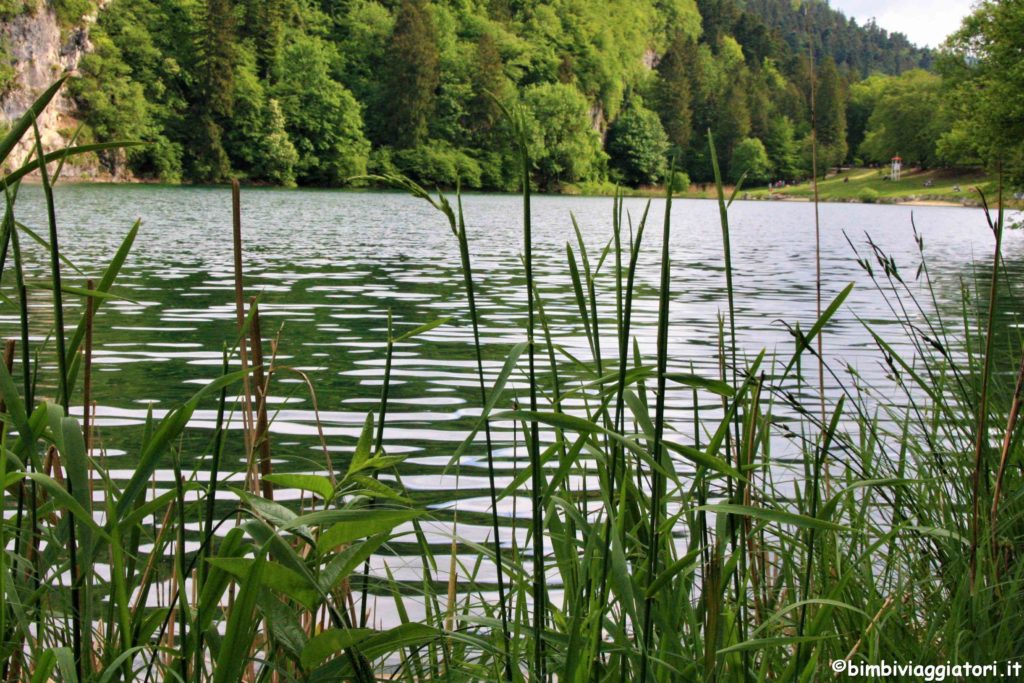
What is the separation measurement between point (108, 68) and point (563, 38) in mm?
29019

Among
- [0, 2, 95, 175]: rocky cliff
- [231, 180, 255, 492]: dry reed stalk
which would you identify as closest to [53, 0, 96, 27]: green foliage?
[0, 2, 95, 175]: rocky cliff

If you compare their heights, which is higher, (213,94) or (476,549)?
(213,94)

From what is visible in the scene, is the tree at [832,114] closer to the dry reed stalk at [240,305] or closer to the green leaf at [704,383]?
the dry reed stalk at [240,305]

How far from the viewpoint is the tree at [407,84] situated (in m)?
70.7

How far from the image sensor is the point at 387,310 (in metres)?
3.97

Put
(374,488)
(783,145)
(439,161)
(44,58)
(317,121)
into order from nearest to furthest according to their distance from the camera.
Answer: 1. (374,488)
2. (44,58)
3. (317,121)
4. (439,161)
5. (783,145)

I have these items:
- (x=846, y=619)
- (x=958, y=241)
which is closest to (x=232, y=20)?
(x=958, y=241)

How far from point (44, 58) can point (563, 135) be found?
101 feet

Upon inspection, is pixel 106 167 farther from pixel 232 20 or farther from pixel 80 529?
pixel 80 529

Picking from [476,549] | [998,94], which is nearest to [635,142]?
[998,94]

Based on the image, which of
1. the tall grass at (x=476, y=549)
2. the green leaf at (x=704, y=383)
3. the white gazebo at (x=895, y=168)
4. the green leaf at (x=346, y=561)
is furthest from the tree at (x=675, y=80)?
the green leaf at (x=346, y=561)

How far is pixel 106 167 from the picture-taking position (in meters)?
54.9

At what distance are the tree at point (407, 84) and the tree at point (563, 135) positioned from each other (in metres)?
9.16

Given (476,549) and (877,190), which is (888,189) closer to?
(877,190)
